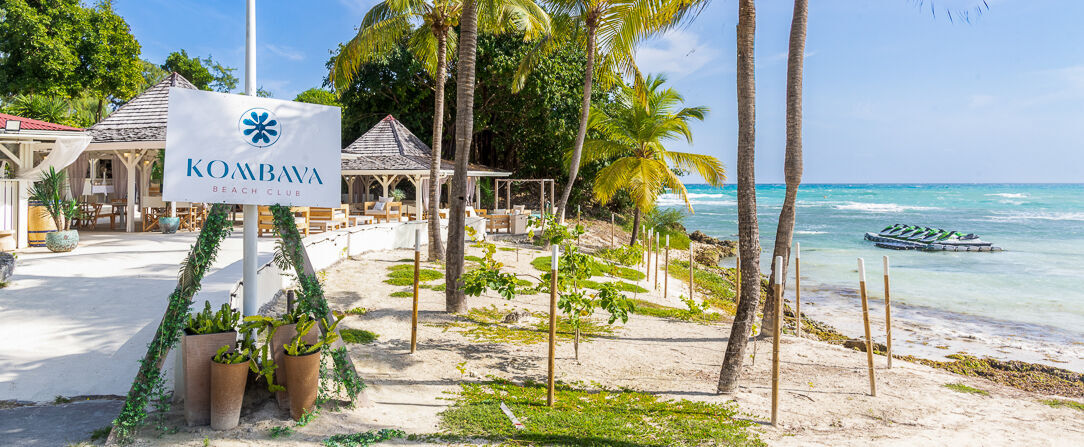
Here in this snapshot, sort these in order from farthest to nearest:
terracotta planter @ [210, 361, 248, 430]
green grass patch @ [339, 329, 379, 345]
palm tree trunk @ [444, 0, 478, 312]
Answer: palm tree trunk @ [444, 0, 478, 312] < green grass patch @ [339, 329, 379, 345] < terracotta planter @ [210, 361, 248, 430]

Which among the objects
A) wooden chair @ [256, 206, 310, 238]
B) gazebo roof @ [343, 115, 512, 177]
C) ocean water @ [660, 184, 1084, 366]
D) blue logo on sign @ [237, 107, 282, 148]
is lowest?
ocean water @ [660, 184, 1084, 366]

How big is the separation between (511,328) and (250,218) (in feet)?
13.9

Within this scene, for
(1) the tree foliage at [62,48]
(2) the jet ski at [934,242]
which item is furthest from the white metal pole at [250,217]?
(2) the jet ski at [934,242]

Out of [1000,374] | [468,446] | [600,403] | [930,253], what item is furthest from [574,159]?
[930,253]

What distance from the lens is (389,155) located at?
19031 mm

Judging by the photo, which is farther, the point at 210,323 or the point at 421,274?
the point at 421,274

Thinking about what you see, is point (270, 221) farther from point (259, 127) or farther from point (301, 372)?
point (301, 372)

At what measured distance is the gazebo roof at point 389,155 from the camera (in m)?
17.8

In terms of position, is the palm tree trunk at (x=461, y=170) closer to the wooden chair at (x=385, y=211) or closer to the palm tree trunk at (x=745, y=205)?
the palm tree trunk at (x=745, y=205)

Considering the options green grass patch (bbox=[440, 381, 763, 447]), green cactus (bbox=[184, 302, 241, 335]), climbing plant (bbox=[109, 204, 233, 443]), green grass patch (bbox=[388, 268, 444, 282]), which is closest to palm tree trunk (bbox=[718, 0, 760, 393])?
green grass patch (bbox=[440, 381, 763, 447])

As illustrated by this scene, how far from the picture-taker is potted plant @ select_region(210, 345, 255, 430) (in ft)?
13.1

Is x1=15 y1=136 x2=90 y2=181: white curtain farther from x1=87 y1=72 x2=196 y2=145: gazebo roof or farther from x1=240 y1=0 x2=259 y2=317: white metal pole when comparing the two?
x1=240 y1=0 x2=259 y2=317: white metal pole

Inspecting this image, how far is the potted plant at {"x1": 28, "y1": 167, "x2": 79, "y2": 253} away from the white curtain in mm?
98

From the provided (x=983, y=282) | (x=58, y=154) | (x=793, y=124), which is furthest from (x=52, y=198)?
(x=983, y=282)
